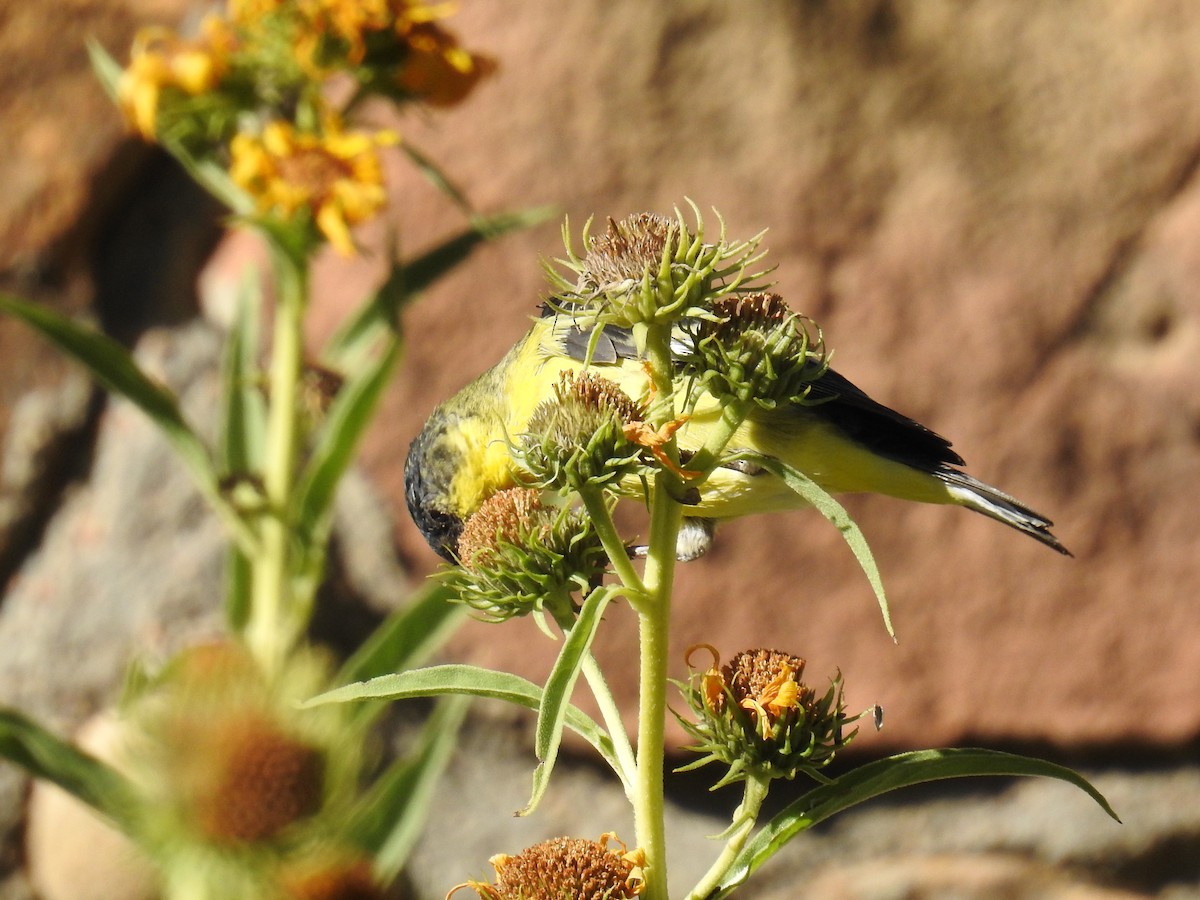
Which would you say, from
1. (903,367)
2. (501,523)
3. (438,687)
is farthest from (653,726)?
(903,367)

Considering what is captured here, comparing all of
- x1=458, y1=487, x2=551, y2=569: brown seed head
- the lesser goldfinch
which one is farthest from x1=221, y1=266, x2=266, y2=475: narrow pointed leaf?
x1=458, y1=487, x2=551, y2=569: brown seed head

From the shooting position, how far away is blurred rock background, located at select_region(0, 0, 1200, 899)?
1627 millimetres

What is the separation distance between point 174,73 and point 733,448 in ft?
2.17

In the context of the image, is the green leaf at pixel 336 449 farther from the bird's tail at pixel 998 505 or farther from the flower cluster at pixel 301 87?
the bird's tail at pixel 998 505

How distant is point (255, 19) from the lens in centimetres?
130

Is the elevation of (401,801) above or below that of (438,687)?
above

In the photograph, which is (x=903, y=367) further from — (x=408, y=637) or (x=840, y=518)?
(x=840, y=518)

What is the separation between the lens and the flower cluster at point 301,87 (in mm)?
1281

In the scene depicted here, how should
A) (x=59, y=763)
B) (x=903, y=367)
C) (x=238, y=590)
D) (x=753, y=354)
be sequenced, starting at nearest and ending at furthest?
(x=753, y=354) → (x=59, y=763) → (x=238, y=590) → (x=903, y=367)

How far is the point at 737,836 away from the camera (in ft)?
2.45

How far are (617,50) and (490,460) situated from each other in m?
0.56

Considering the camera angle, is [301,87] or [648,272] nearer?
[648,272]

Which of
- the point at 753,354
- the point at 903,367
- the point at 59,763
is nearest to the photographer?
the point at 753,354

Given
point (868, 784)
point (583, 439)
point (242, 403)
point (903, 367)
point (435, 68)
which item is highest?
point (903, 367)
